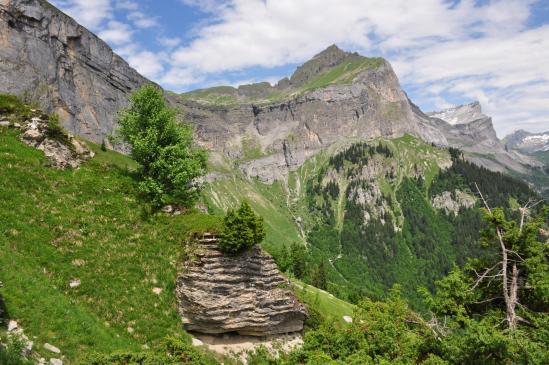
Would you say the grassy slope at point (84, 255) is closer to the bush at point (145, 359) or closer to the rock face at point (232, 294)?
the rock face at point (232, 294)

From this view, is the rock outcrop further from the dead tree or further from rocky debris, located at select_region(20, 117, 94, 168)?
the dead tree

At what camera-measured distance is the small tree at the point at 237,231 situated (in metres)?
35.2

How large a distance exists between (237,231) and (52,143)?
73.2 feet

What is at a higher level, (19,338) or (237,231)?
(237,231)

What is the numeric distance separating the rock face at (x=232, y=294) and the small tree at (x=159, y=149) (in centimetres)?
881

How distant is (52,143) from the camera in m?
41.3

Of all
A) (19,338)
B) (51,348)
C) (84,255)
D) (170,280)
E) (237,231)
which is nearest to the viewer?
(19,338)

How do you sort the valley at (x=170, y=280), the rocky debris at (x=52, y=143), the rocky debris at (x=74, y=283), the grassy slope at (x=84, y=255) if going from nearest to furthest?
the valley at (x=170, y=280), the grassy slope at (x=84, y=255), the rocky debris at (x=74, y=283), the rocky debris at (x=52, y=143)

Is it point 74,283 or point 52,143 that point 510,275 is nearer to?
point 74,283

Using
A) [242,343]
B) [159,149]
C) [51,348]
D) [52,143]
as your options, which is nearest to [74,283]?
[51,348]

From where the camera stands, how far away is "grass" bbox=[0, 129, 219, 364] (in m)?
26.3

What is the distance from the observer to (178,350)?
20281mm

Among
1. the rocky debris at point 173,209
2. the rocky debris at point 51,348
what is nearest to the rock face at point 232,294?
the rocky debris at point 173,209

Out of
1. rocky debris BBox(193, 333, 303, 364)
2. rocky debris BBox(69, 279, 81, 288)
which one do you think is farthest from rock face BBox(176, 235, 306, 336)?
rocky debris BBox(69, 279, 81, 288)
